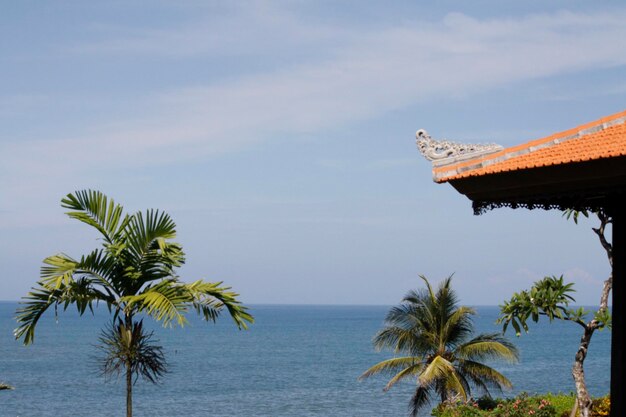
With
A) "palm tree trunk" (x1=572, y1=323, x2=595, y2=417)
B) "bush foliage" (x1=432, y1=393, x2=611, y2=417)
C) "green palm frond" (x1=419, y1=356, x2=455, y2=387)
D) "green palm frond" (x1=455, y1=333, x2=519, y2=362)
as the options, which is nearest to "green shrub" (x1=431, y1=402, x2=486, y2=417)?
"bush foliage" (x1=432, y1=393, x2=611, y2=417)

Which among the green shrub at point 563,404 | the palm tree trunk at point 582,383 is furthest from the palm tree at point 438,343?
the palm tree trunk at point 582,383

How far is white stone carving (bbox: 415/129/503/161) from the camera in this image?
9.17m

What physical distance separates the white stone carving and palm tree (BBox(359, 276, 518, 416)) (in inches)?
726

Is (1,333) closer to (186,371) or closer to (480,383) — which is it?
(186,371)

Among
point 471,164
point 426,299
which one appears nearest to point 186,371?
point 426,299

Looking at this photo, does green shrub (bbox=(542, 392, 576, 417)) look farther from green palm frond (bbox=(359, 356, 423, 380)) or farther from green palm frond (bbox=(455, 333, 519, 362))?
green palm frond (bbox=(359, 356, 423, 380))

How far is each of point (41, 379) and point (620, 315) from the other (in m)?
73.3

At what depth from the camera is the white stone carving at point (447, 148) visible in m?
9.17

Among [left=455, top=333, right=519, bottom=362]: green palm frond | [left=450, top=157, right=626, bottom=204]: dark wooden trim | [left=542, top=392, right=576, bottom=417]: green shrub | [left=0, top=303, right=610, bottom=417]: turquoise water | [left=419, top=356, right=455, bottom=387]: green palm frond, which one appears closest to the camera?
[left=450, top=157, right=626, bottom=204]: dark wooden trim

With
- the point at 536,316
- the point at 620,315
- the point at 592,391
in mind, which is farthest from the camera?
the point at 592,391

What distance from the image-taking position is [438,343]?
2784cm

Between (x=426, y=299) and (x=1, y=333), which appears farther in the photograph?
(x=1, y=333)

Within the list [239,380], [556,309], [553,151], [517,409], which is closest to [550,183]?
[553,151]

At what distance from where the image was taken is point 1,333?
5733 inches
